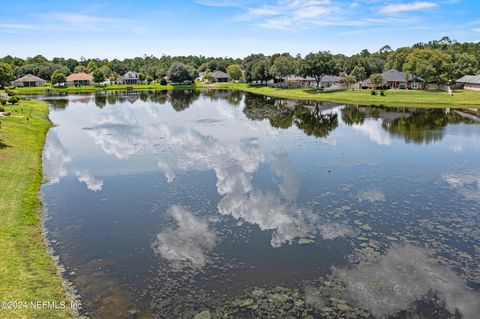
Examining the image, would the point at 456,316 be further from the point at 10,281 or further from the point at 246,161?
the point at 246,161

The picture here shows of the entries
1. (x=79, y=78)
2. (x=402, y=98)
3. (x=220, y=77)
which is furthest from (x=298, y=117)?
(x=79, y=78)

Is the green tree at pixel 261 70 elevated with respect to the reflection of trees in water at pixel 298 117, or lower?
elevated

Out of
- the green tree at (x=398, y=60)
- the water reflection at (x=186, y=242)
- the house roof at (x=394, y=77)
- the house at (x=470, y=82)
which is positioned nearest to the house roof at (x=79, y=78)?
the house roof at (x=394, y=77)

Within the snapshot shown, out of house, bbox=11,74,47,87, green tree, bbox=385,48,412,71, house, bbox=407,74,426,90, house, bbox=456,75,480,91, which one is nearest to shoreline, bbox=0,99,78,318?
house, bbox=456,75,480,91

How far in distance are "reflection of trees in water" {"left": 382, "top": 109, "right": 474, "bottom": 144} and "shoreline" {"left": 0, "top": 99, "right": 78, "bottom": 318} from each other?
128 ft

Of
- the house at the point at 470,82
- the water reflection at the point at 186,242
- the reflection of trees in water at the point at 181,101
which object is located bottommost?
the water reflection at the point at 186,242

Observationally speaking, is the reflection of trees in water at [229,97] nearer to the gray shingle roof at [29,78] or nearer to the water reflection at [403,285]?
the water reflection at [403,285]

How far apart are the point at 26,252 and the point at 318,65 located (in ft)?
328

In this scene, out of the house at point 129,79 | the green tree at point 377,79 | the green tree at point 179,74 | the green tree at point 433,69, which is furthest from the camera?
the house at point 129,79

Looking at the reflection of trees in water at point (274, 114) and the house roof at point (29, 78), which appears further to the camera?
the house roof at point (29, 78)

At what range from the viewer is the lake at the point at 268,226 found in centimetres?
1608

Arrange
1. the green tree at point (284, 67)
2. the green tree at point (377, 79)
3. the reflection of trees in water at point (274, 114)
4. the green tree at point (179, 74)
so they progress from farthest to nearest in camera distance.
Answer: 1. the green tree at point (179, 74)
2. the green tree at point (284, 67)
3. the green tree at point (377, 79)
4. the reflection of trees in water at point (274, 114)

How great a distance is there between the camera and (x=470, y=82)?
10444 centimetres

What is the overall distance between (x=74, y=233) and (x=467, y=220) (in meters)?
22.5
